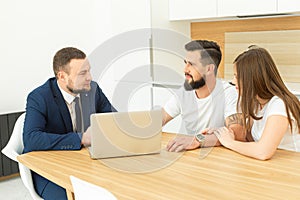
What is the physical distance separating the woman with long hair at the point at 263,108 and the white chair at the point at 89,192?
823 mm

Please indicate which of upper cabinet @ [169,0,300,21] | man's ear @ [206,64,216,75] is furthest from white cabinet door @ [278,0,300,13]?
man's ear @ [206,64,216,75]

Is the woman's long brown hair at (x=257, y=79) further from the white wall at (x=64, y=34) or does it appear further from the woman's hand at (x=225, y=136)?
the white wall at (x=64, y=34)

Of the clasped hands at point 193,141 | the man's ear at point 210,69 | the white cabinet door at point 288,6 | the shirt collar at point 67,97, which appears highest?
the white cabinet door at point 288,6

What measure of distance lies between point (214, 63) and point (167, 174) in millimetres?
1266

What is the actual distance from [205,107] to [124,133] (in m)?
0.73

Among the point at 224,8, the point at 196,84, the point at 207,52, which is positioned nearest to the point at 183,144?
the point at 196,84

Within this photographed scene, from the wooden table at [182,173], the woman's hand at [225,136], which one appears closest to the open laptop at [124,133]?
the wooden table at [182,173]

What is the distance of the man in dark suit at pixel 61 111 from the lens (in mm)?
2072

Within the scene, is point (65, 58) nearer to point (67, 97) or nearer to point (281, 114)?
point (67, 97)

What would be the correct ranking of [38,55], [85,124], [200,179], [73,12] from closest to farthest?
1. [200,179]
2. [85,124]
3. [38,55]
4. [73,12]

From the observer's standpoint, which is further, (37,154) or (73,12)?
(73,12)

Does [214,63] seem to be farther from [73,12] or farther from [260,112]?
[73,12]

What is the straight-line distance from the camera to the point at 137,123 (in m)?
1.90

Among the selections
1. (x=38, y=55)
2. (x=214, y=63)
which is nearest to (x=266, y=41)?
(x=214, y=63)
